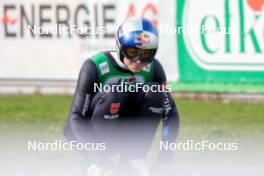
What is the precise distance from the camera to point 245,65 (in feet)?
40.7

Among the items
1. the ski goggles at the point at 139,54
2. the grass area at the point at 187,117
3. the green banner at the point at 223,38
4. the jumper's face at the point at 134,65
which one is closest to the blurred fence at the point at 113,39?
the green banner at the point at 223,38

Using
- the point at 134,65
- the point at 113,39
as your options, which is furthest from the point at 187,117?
the point at 134,65

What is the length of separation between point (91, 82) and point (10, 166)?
198 centimetres

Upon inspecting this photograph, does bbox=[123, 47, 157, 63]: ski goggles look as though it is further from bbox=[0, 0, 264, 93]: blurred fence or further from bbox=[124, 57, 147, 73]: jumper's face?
bbox=[0, 0, 264, 93]: blurred fence

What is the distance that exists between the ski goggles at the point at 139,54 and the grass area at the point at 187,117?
324cm

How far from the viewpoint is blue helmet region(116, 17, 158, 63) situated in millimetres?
5566

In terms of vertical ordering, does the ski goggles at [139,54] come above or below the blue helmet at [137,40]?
below

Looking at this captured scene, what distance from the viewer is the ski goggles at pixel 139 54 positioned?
5590mm

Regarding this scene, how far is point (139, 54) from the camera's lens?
18.4ft

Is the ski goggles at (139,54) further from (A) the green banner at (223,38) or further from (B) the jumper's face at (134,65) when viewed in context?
(A) the green banner at (223,38)

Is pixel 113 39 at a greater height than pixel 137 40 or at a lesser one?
lesser

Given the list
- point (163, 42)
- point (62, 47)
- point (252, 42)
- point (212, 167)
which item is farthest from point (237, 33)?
point (212, 167)

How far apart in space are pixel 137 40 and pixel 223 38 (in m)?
7.01

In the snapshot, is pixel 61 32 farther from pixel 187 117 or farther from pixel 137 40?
pixel 137 40
